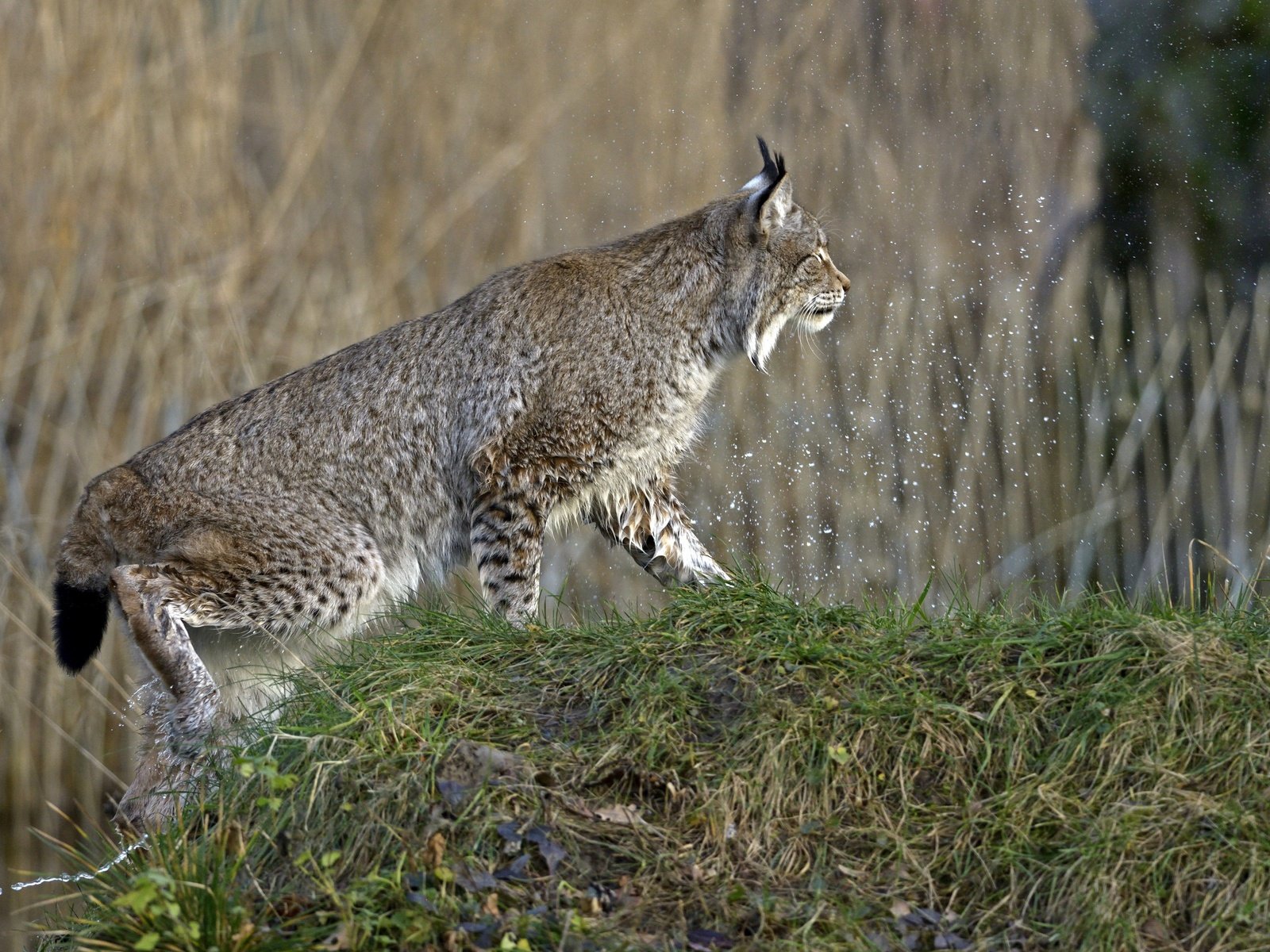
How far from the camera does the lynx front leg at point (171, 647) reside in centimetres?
450

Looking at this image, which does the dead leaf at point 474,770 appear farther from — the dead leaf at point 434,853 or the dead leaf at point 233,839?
the dead leaf at point 233,839

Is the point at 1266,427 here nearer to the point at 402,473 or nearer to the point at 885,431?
the point at 885,431

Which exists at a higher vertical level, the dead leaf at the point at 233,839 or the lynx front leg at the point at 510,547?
the dead leaf at the point at 233,839

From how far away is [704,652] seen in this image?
3803mm

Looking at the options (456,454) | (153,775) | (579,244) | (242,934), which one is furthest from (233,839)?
(579,244)

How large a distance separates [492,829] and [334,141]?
5830 millimetres

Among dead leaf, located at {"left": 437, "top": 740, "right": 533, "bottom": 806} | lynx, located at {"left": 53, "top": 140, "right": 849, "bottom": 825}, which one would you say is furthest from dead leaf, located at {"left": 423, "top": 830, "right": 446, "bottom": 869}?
lynx, located at {"left": 53, "top": 140, "right": 849, "bottom": 825}

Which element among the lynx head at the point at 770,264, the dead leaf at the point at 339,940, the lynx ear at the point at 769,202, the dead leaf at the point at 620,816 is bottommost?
the dead leaf at the point at 620,816

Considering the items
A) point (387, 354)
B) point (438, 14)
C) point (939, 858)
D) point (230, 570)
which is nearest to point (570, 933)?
point (939, 858)

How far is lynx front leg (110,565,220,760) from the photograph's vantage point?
4.50 meters

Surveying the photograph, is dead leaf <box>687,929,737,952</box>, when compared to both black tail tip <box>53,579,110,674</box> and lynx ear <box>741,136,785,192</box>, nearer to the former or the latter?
black tail tip <box>53,579,110,674</box>

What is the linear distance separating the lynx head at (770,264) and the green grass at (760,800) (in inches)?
70.6

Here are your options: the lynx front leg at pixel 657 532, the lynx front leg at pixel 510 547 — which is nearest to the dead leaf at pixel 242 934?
the lynx front leg at pixel 510 547

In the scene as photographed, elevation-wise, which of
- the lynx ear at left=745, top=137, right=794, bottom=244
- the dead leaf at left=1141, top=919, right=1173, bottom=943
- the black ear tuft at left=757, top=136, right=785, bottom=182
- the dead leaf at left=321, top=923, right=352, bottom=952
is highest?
the black ear tuft at left=757, top=136, right=785, bottom=182
